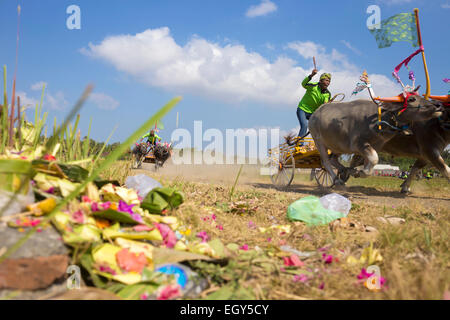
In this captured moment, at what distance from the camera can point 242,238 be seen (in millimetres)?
2281

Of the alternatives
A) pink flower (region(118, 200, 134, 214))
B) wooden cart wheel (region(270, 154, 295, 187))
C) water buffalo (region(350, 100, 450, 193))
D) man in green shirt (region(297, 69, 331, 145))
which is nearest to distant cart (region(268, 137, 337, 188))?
wooden cart wheel (region(270, 154, 295, 187))

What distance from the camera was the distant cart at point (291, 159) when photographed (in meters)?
7.64

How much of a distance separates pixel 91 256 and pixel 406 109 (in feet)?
18.6

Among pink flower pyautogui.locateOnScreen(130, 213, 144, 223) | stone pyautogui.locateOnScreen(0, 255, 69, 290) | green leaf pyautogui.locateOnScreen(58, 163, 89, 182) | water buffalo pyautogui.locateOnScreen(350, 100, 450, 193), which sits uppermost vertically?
water buffalo pyautogui.locateOnScreen(350, 100, 450, 193)

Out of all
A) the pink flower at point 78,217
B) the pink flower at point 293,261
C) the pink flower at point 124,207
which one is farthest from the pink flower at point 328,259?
the pink flower at point 78,217

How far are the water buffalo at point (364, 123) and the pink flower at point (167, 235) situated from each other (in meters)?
4.85

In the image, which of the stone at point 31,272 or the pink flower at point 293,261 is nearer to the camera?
the stone at point 31,272

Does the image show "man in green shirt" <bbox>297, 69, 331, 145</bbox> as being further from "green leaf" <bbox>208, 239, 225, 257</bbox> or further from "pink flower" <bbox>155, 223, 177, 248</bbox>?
"pink flower" <bbox>155, 223, 177, 248</bbox>

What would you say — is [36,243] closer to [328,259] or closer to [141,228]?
[141,228]

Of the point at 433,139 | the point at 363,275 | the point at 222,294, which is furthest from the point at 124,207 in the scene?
the point at 433,139

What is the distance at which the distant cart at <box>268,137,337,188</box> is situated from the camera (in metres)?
7.64

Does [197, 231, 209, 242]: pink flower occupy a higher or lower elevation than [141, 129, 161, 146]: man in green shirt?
lower

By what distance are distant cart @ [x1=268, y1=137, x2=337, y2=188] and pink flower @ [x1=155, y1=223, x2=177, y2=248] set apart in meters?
5.90

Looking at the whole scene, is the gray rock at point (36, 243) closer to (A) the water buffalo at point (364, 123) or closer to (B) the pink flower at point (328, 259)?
(B) the pink flower at point (328, 259)
